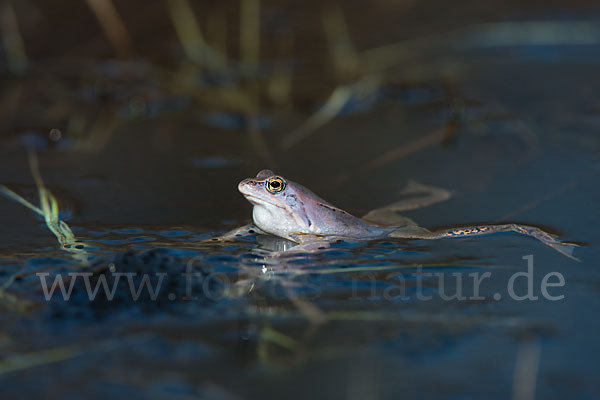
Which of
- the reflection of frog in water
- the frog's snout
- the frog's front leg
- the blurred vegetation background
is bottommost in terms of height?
the frog's front leg

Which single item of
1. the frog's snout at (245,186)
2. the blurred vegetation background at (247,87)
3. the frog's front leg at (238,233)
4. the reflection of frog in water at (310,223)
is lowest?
the frog's front leg at (238,233)

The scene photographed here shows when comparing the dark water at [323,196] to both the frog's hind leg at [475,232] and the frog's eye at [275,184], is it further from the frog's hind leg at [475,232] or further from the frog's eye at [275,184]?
the frog's eye at [275,184]

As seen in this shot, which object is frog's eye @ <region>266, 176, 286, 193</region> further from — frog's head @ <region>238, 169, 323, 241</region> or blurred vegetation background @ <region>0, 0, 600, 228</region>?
blurred vegetation background @ <region>0, 0, 600, 228</region>

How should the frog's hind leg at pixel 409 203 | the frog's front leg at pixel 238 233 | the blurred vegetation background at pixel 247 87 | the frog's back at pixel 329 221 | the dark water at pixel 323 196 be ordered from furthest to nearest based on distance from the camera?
the blurred vegetation background at pixel 247 87
the frog's hind leg at pixel 409 203
the frog's back at pixel 329 221
the frog's front leg at pixel 238 233
the dark water at pixel 323 196

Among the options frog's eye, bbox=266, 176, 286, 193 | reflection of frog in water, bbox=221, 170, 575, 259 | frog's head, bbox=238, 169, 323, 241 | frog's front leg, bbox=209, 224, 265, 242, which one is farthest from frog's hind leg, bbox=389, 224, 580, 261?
frog's front leg, bbox=209, 224, 265, 242

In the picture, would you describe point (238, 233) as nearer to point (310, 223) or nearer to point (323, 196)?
point (310, 223)

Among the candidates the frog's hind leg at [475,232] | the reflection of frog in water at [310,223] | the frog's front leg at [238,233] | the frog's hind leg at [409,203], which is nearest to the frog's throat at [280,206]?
the reflection of frog in water at [310,223]
